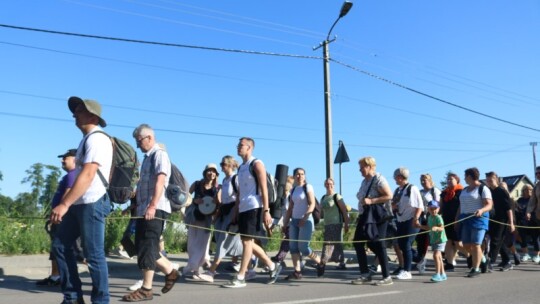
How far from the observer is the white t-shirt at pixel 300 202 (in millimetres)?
8789

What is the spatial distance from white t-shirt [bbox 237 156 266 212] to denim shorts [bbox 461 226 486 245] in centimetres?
377

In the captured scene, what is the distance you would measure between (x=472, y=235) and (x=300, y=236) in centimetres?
279

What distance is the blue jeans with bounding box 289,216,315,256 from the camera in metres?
8.62

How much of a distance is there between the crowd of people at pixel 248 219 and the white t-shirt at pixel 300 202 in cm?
2

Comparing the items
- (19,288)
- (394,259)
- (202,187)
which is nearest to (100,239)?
(19,288)

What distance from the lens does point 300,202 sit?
881 cm

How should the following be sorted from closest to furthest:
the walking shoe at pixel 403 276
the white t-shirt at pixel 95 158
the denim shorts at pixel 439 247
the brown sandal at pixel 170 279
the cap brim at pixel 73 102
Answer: the white t-shirt at pixel 95 158
the cap brim at pixel 73 102
the brown sandal at pixel 170 279
the denim shorts at pixel 439 247
the walking shoe at pixel 403 276

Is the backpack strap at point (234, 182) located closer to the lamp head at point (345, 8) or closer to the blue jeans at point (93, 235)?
the blue jeans at point (93, 235)

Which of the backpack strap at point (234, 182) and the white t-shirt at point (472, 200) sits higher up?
the backpack strap at point (234, 182)

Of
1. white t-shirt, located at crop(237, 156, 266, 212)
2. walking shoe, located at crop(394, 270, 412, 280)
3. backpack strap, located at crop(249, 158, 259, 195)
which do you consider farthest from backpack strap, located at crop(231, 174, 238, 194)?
walking shoe, located at crop(394, 270, 412, 280)

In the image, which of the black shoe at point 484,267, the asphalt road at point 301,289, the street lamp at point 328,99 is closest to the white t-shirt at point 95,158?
the asphalt road at point 301,289

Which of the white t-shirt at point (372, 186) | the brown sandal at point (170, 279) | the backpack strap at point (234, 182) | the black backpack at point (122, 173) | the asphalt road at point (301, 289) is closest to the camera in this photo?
the asphalt road at point (301, 289)

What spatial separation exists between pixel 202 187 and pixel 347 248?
758 cm

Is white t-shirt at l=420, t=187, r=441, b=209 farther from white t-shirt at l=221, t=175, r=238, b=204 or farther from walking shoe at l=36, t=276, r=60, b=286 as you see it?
walking shoe at l=36, t=276, r=60, b=286
